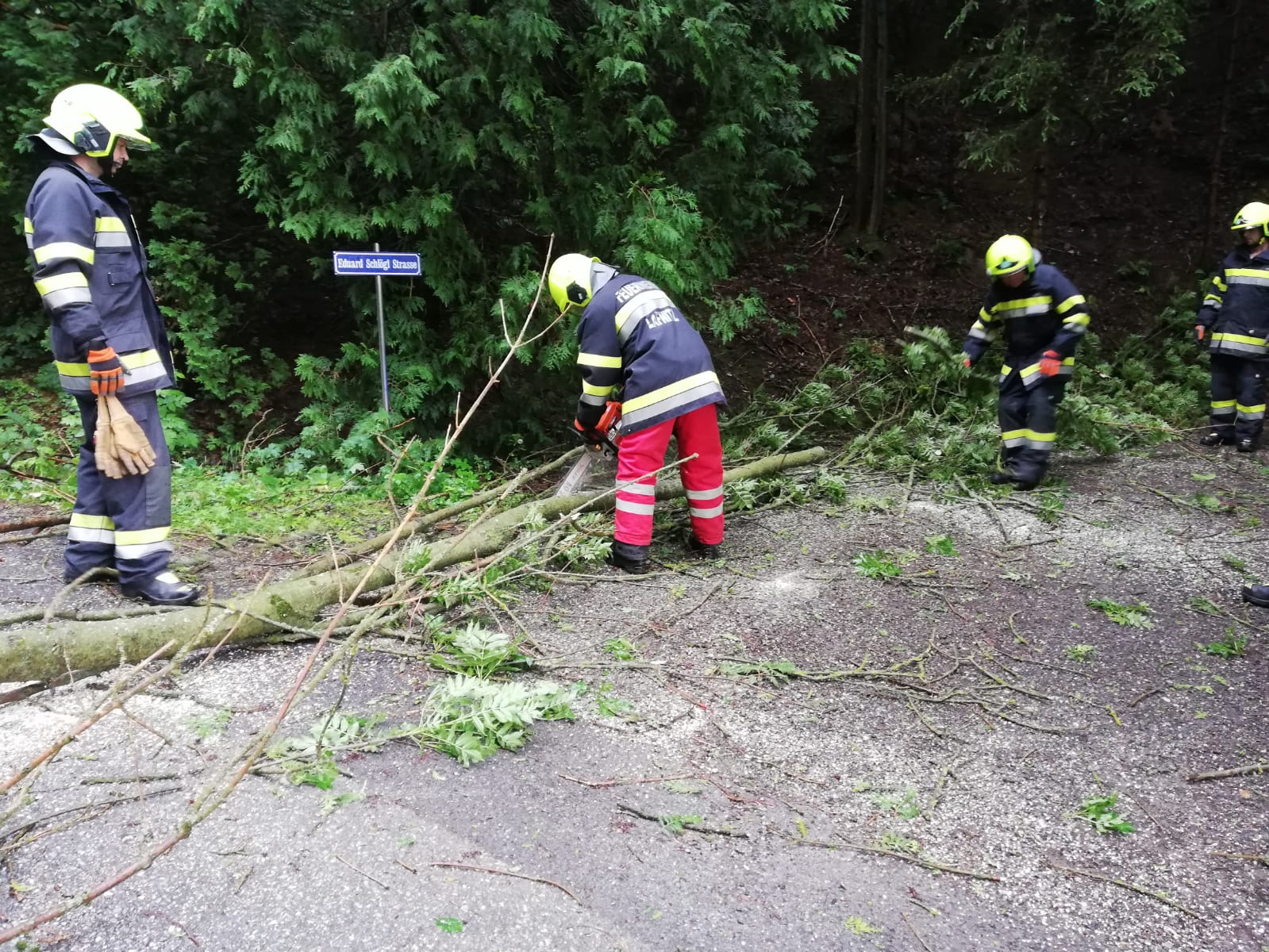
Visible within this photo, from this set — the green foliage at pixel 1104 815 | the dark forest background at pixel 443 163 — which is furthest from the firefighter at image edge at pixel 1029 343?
the green foliage at pixel 1104 815

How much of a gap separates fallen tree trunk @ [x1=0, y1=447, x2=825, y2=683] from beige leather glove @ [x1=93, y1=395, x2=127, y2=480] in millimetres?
698

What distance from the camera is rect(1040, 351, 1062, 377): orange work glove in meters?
5.76

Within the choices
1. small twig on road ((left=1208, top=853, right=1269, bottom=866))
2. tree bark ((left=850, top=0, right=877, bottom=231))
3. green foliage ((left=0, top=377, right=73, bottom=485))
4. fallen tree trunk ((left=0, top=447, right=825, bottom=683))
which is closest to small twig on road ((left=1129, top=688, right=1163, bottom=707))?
small twig on road ((left=1208, top=853, right=1269, bottom=866))

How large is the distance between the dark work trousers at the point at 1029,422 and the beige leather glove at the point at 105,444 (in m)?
5.76

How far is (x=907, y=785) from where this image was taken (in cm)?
266

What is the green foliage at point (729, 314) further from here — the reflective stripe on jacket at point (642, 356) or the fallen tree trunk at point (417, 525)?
the reflective stripe on jacket at point (642, 356)

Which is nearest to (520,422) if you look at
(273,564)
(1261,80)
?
(273,564)

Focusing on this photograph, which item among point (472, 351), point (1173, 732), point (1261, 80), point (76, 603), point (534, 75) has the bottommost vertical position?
point (1173, 732)

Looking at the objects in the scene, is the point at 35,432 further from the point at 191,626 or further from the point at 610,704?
the point at 610,704

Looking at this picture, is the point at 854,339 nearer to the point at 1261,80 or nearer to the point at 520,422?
the point at 520,422

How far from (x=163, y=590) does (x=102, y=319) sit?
1267 mm

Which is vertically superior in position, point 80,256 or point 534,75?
point 534,75

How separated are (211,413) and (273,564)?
13.2 feet

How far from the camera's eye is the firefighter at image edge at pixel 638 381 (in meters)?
4.34
